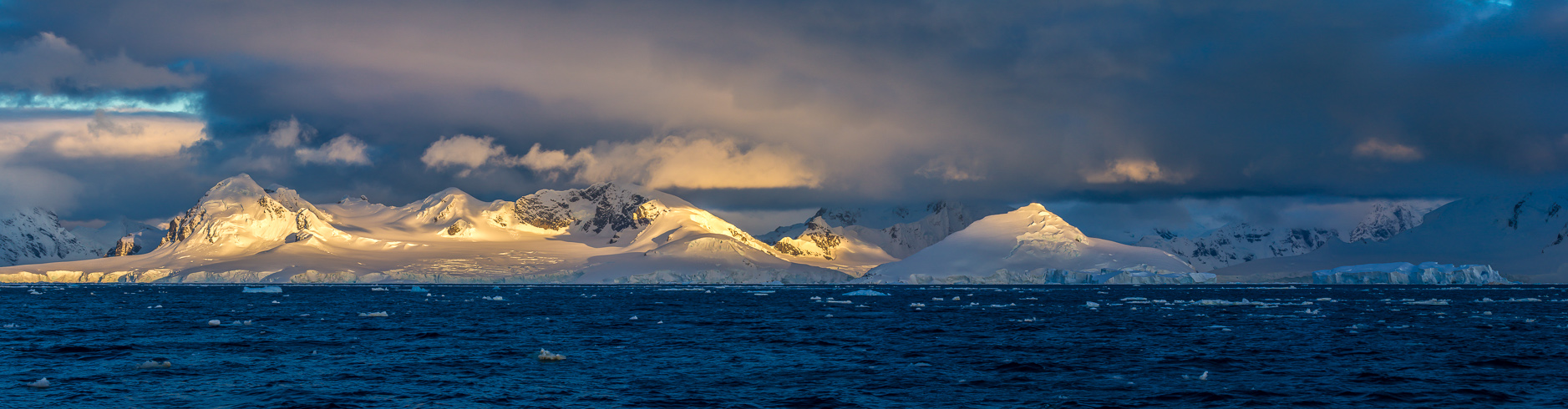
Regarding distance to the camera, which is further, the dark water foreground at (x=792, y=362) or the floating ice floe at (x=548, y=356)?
the floating ice floe at (x=548, y=356)

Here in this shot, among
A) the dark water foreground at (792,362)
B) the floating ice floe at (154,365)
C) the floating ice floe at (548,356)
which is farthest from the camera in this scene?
the floating ice floe at (548,356)

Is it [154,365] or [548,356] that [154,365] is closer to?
[154,365]

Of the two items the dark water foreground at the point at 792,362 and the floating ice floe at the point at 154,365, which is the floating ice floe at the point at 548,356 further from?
the floating ice floe at the point at 154,365

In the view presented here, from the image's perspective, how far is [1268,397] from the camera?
36750mm

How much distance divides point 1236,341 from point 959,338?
16417 millimetres

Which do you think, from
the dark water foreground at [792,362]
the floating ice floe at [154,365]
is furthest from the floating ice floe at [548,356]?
the floating ice floe at [154,365]

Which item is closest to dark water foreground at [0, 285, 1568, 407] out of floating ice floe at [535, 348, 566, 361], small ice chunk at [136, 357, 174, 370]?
small ice chunk at [136, 357, 174, 370]

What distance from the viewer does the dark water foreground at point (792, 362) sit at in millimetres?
36531

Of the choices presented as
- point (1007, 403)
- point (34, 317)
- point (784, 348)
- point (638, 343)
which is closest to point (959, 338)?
point (784, 348)

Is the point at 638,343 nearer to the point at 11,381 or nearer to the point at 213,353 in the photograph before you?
the point at 213,353

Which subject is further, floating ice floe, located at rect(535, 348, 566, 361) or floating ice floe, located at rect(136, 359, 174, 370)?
floating ice floe, located at rect(535, 348, 566, 361)

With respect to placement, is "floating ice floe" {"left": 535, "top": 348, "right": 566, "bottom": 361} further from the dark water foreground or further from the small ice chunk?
the small ice chunk

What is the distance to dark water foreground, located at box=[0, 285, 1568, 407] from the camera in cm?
3653

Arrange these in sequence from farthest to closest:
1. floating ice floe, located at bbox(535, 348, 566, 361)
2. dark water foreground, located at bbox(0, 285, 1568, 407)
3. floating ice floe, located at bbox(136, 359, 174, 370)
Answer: floating ice floe, located at bbox(535, 348, 566, 361)
floating ice floe, located at bbox(136, 359, 174, 370)
dark water foreground, located at bbox(0, 285, 1568, 407)
